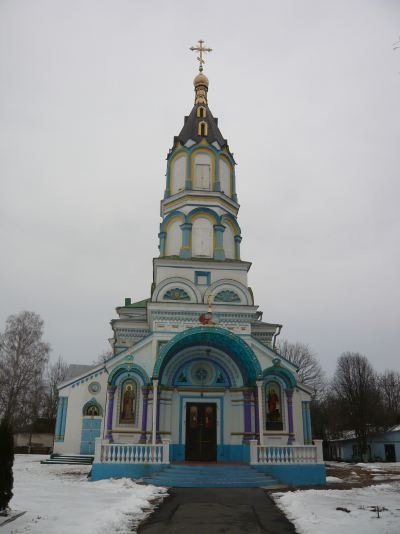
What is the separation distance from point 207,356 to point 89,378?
9.54 m

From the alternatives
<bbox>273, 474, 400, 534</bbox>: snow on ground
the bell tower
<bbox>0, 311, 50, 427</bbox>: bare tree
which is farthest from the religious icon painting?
<bbox>0, 311, 50, 427</bbox>: bare tree

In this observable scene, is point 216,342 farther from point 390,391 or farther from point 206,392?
point 390,391

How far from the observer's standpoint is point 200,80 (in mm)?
26281

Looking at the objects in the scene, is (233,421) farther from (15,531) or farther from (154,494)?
(15,531)

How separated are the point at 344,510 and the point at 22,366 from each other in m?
28.6

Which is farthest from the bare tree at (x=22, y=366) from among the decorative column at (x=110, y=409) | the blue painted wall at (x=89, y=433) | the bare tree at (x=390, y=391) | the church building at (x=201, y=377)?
the bare tree at (x=390, y=391)

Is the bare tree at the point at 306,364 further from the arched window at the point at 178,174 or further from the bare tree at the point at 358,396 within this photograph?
the arched window at the point at 178,174

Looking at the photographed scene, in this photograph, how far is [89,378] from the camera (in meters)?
25.6

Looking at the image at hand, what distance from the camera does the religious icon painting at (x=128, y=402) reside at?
1798 centimetres

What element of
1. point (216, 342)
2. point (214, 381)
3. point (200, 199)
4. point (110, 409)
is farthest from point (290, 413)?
point (200, 199)

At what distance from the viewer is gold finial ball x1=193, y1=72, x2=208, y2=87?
2628 centimetres

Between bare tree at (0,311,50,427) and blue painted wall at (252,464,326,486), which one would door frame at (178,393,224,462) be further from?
bare tree at (0,311,50,427)

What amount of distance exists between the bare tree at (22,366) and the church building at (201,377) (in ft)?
46.8

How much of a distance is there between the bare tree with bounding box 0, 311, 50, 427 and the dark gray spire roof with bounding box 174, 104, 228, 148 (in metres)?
19.5
